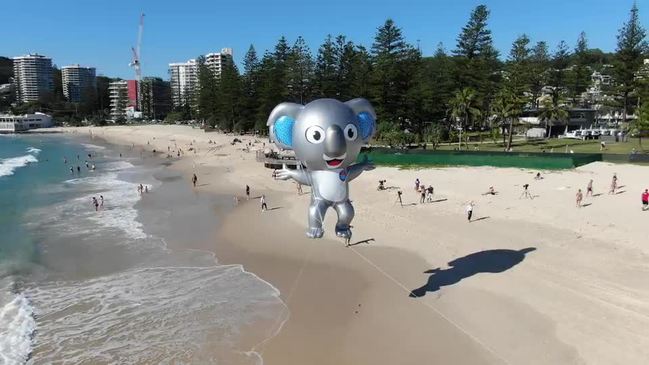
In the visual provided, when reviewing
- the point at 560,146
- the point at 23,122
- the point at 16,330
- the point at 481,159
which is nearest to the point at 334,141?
the point at 16,330

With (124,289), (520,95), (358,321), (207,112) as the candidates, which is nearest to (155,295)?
(124,289)

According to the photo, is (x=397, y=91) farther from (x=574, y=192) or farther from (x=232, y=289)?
(x=232, y=289)

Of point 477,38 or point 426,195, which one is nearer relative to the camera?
point 426,195

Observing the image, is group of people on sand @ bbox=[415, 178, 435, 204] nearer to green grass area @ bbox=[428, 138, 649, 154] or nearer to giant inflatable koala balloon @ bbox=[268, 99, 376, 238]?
giant inflatable koala balloon @ bbox=[268, 99, 376, 238]

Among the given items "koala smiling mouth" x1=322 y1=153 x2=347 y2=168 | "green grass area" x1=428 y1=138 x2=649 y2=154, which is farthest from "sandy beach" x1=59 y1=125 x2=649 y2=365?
"green grass area" x1=428 y1=138 x2=649 y2=154

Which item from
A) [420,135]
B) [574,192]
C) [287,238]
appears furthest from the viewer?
[420,135]

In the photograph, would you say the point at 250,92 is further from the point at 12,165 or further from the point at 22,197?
the point at 22,197

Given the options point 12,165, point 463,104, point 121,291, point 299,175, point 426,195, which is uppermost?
point 463,104
